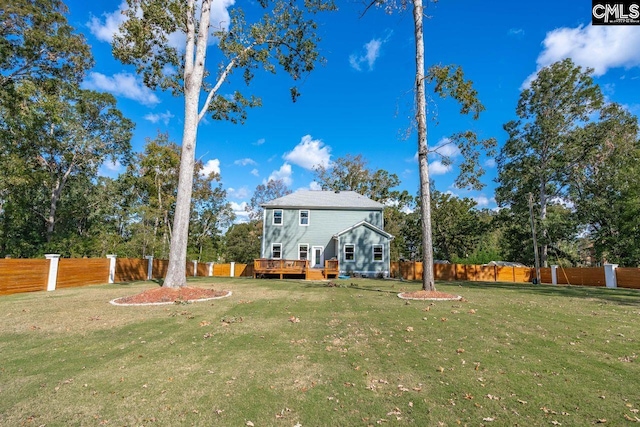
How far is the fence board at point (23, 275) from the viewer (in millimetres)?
11336

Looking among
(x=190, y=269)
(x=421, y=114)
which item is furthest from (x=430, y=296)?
(x=190, y=269)

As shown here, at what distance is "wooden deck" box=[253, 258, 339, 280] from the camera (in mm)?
21250

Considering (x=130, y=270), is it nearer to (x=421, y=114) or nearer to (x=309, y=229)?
(x=309, y=229)

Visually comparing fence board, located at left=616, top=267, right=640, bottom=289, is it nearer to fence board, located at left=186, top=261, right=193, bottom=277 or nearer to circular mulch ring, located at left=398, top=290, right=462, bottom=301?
circular mulch ring, located at left=398, top=290, right=462, bottom=301

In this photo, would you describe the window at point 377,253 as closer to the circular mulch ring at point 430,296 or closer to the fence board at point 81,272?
the circular mulch ring at point 430,296

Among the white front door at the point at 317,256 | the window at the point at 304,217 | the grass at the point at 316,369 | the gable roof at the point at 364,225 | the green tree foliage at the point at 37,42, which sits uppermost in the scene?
the green tree foliage at the point at 37,42

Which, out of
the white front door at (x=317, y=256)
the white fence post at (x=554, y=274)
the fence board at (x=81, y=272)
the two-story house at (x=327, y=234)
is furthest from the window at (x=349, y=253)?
the fence board at (x=81, y=272)

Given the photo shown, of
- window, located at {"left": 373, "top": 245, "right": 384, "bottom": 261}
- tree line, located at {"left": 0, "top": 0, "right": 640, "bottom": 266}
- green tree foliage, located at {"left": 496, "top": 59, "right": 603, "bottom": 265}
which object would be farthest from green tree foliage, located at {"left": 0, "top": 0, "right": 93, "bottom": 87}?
green tree foliage, located at {"left": 496, "top": 59, "right": 603, "bottom": 265}

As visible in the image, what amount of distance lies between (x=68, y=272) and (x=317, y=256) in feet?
54.1

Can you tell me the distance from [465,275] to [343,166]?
19.4 meters

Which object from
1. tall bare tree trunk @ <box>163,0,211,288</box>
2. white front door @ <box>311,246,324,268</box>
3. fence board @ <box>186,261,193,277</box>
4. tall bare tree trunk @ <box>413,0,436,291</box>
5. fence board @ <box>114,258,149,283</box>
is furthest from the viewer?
white front door @ <box>311,246,324,268</box>

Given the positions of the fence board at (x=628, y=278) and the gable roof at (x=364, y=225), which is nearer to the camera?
the fence board at (x=628, y=278)

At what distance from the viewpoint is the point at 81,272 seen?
48.4ft

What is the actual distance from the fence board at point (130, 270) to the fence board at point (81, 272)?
72cm
